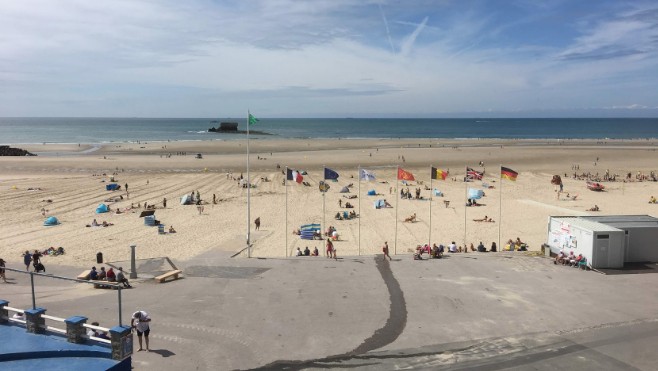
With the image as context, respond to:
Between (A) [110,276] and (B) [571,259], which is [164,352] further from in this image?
(B) [571,259]

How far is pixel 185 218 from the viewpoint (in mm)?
31266

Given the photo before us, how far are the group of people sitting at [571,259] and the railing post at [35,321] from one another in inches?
719

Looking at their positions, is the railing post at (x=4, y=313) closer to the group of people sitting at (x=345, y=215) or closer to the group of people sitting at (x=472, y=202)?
the group of people sitting at (x=345, y=215)

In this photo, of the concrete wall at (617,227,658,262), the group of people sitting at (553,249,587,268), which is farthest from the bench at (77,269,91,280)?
the concrete wall at (617,227,658,262)

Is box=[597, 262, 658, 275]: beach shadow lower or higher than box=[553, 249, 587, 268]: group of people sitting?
lower

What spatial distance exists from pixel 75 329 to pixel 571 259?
707 inches

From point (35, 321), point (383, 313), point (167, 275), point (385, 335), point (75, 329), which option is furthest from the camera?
point (167, 275)

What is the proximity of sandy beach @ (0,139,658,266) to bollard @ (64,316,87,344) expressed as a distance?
40.9ft

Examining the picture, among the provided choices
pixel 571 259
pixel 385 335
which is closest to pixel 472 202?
pixel 571 259

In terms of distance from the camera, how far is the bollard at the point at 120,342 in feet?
29.6

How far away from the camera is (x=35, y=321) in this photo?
1009cm

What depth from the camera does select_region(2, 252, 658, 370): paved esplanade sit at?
38.8 ft

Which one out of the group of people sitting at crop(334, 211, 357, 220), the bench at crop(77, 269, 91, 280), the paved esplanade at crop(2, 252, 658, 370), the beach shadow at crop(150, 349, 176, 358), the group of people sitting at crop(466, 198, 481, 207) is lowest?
the beach shadow at crop(150, 349, 176, 358)

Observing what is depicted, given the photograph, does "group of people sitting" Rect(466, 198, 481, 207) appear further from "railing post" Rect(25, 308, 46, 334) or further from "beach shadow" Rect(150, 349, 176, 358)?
"railing post" Rect(25, 308, 46, 334)
